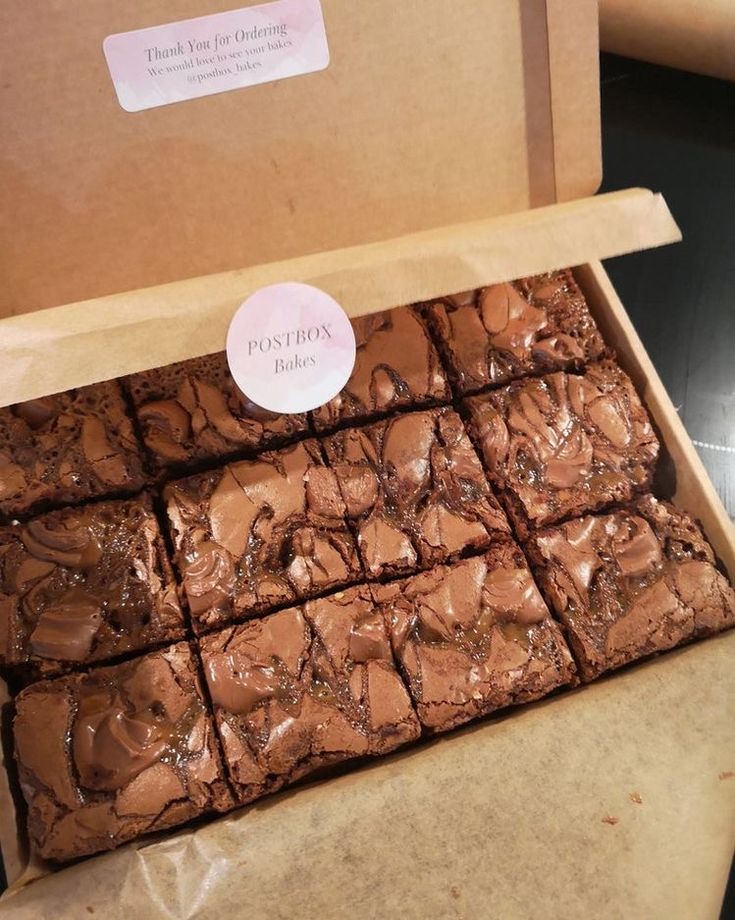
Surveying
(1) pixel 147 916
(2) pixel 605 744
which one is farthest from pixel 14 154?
(2) pixel 605 744

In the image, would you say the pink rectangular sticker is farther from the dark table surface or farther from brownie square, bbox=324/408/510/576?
the dark table surface

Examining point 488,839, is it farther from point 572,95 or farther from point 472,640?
point 572,95

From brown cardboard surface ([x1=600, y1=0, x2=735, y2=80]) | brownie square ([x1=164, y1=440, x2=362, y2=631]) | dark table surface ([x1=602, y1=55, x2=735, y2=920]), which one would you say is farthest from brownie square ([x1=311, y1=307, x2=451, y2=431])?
brown cardboard surface ([x1=600, y1=0, x2=735, y2=80])

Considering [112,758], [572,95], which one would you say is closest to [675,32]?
[572,95]

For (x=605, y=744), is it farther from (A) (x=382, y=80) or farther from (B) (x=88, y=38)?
(B) (x=88, y=38)

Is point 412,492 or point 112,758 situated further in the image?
point 412,492

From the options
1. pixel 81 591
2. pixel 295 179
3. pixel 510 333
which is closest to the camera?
pixel 81 591

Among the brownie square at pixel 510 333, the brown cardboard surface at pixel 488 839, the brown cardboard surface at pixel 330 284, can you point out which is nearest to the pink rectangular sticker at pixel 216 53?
the brown cardboard surface at pixel 330 284
